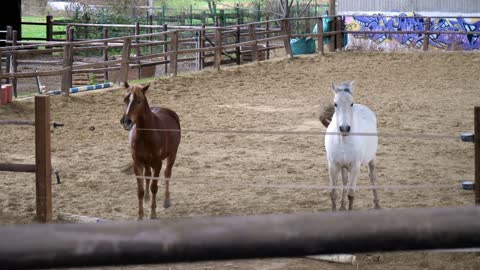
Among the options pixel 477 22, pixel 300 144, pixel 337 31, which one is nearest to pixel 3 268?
Answer: pixel 300 144

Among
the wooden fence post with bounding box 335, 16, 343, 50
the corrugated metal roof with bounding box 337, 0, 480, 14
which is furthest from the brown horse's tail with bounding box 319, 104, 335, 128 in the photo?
the corrugated metal roof with bounding box 337, 0, 480, 14

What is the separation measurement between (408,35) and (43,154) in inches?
943

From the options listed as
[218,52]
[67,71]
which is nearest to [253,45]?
[218,52]

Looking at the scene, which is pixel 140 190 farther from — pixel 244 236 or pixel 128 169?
pixel 244 236

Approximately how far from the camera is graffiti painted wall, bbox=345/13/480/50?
91.5ft

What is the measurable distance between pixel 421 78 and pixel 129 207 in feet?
38.3

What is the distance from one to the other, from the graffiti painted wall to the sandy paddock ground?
845 centimetres

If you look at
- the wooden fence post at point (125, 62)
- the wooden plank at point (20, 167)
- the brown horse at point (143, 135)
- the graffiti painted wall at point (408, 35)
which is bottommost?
the wooden plank at point (20, 167)

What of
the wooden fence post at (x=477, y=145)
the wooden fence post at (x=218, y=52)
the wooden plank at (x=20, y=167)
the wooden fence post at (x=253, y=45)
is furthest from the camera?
the wooden fence post at (x=253, y=45)

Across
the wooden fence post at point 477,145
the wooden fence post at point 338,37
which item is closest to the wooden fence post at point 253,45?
the wooden fence post at point 338,37

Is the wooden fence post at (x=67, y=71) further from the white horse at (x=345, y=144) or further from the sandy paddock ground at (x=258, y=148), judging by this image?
the white horse at (x=345, y=144)

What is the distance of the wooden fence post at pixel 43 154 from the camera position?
6809mm

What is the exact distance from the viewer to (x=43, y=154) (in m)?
6.89

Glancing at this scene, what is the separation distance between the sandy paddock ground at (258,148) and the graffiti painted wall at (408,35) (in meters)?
8.45
